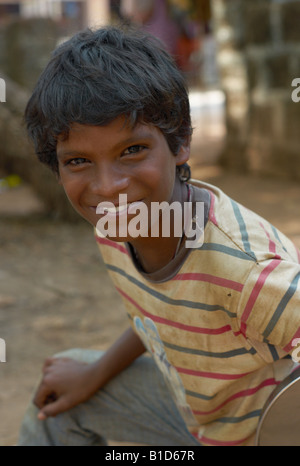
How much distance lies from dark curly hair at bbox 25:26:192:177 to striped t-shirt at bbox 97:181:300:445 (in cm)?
24

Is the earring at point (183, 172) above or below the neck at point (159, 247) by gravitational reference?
above

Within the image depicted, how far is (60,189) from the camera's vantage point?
15.1 ft

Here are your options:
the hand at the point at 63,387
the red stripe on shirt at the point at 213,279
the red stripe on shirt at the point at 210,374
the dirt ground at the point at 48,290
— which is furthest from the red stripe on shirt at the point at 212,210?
the dirt ground at the point at 48,290

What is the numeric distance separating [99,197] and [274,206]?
12.6 ft

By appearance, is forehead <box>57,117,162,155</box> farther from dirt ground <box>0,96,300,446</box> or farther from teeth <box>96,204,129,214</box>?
dirt ground <box>0,96,300,446</box>

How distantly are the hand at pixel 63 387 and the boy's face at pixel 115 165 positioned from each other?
52cm

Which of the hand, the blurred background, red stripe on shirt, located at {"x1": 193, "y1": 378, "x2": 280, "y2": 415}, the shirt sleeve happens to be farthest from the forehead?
the hand

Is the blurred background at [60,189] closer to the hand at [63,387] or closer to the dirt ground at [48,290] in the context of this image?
the dirt ground at [48,290]

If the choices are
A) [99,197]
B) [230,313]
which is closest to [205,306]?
[230,313]

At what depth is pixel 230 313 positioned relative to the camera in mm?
1378

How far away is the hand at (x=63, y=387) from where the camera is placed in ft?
5.73

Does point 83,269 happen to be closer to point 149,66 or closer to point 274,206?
point 274,206

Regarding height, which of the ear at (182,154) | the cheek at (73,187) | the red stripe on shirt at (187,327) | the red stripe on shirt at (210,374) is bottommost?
the red stripe on shirt at (210,374)

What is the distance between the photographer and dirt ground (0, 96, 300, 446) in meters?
2.71
